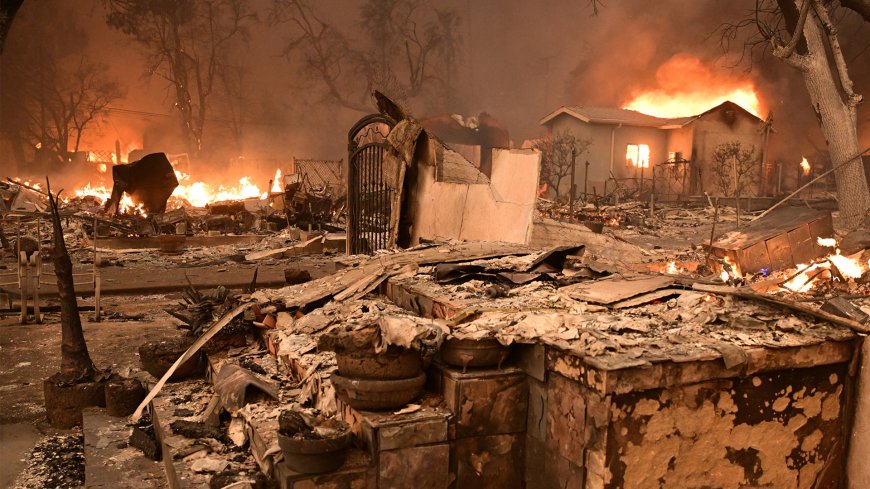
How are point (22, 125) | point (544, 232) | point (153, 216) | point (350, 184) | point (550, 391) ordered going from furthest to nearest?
1. point (22, 125)
2. point (153, 216)
3. point (350, 184)
4. point (544, 232)
5. point (550, 391)

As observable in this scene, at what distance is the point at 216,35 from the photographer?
1612 inches

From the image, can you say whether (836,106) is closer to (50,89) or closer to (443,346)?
(443,346)

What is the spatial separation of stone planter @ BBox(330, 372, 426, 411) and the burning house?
26.5m

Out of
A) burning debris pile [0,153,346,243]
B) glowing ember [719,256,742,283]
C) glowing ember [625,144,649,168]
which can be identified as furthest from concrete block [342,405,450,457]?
glowing ember [625,144,649,168]

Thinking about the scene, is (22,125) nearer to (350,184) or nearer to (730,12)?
(350,184)

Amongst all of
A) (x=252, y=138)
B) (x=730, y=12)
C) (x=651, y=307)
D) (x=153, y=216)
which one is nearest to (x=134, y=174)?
(x=153, y=216)

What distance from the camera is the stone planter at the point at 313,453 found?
3.65m

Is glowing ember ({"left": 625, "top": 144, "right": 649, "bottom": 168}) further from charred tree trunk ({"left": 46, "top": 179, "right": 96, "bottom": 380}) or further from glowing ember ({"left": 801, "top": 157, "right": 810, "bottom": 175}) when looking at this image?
charred tree trunk ({"left": 46, "top": 179, "right": 96, "bottom": 380})

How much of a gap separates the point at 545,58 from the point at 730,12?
14.4 metres

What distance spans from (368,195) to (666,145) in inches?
1001

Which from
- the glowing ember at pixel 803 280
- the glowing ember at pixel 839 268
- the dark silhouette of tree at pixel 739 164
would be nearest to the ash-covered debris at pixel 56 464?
the glowing ember at pixel 803 280

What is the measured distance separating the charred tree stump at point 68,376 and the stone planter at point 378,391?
3.22 meters

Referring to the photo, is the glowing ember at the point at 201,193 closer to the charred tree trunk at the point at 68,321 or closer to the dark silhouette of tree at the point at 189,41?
the dark silhouette of tree at the point at 189,41

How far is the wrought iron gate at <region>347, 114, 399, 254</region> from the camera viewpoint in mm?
11688
